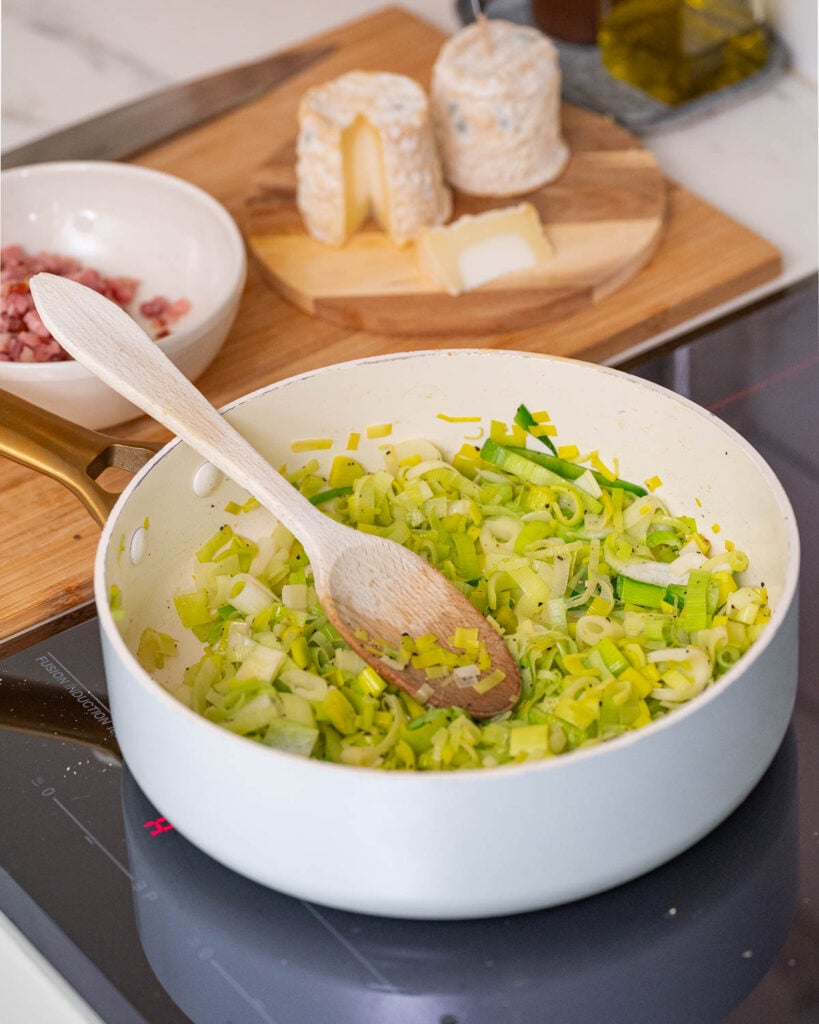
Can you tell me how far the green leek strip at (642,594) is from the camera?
0.97m

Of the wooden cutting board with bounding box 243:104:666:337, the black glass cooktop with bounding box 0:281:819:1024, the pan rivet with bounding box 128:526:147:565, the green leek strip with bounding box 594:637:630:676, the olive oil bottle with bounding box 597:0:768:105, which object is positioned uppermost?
the olive oil bottle with bounding box 597:0:768:105

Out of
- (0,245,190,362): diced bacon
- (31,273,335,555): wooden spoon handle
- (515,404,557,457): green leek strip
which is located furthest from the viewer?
(0,245,190,362): diced bacon

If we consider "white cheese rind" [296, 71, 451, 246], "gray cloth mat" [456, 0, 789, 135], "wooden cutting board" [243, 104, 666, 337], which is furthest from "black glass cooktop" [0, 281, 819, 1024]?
"gray cloth mat" [456, 0, 789, 135]

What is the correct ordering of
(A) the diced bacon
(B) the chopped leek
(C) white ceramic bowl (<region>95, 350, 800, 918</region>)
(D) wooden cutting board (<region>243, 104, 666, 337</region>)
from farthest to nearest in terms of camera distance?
(D) wooden cutting board (<region>243, 104, 666, 337</region>), (A) the diced bacon, (B) the chopped leek, (C) white ceramic bowl (<region>95, 350, 800, 918</region>)

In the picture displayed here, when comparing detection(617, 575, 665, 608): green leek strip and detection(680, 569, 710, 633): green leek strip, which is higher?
detection(680, 569, 710, 633): green leek strip

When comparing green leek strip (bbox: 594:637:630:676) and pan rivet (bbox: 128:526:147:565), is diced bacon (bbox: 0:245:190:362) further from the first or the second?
green leek strip (bbox: 594:637:630:676)

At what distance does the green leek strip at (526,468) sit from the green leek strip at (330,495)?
0.11 metres

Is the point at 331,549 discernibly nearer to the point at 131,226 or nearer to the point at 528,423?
the point at 528,423

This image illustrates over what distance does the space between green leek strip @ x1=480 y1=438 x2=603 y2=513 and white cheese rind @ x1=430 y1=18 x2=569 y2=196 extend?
0.47 meters

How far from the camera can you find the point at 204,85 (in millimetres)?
1655

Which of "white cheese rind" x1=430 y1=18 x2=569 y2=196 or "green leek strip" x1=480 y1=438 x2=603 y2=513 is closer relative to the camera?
"green leek strip" x1=480 y1=438 x2=603 y2=513

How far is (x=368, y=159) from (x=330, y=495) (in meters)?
0.44

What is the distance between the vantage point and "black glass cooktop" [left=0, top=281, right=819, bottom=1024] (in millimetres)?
789

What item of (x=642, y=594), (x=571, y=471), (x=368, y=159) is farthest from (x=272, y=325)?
(x=642, y=594)
